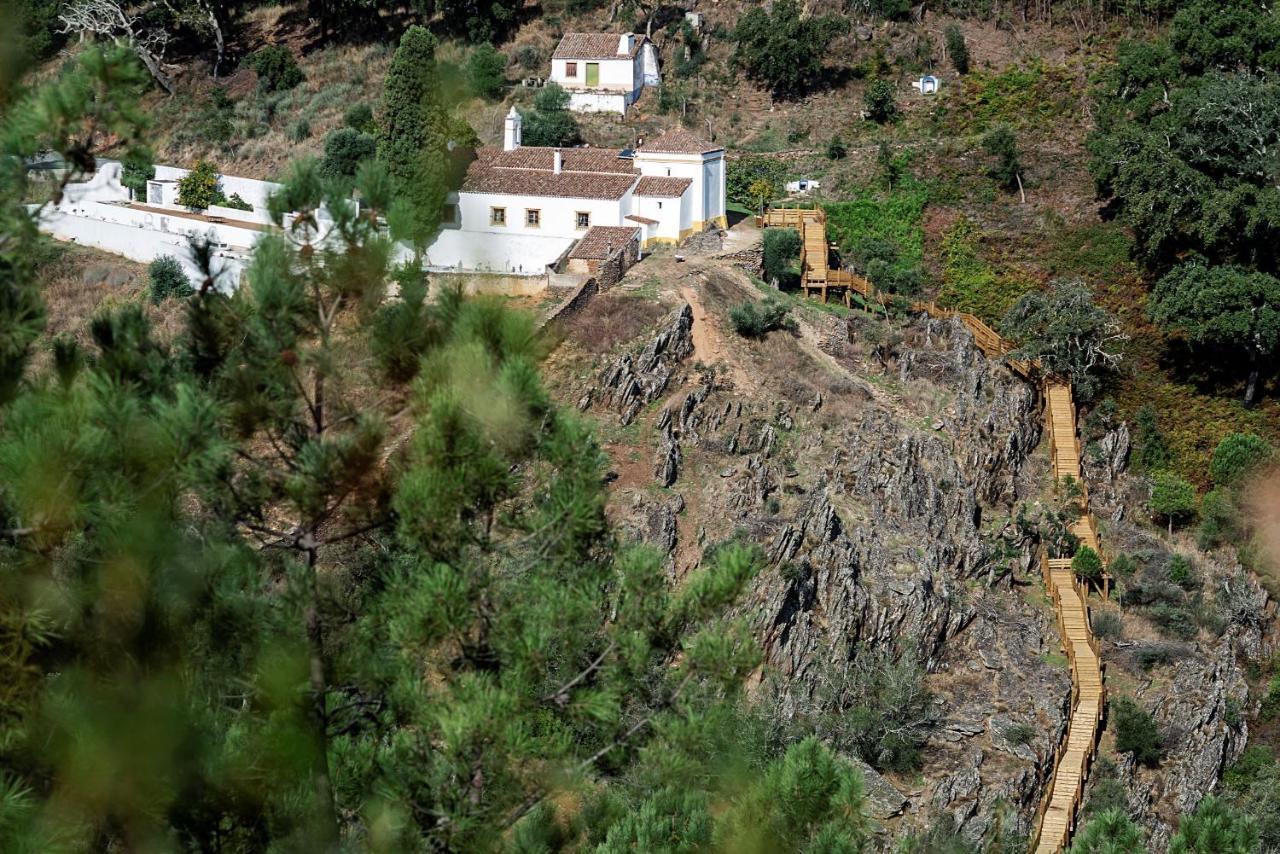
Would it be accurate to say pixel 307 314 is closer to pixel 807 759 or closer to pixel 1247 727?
pixel 807 759

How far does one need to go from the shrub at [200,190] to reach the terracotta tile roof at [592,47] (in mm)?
12854

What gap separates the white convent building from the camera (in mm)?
42688

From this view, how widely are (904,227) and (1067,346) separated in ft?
27.4

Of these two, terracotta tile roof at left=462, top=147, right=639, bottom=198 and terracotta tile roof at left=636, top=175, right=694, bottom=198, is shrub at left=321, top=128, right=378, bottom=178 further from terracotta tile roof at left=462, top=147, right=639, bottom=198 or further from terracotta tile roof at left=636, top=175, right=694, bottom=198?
terracotta tile roof at left=636, top=175, right=694, bottom=198

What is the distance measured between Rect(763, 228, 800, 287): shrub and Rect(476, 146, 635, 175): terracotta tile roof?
4.70 m

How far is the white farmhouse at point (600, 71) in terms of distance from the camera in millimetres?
53844

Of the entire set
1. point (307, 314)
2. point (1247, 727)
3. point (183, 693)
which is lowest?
point (1247, 727)

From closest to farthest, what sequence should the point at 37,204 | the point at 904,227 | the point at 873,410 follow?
the point at 37,204, the point at 873,410, the point at 904,227

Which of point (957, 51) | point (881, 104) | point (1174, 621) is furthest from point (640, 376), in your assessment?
point (957, 51)

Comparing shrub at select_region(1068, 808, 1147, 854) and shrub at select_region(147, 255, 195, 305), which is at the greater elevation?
shrub at select_region(147, 255, 195, 305)

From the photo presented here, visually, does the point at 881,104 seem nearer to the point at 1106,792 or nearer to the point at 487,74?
the point at 487,74

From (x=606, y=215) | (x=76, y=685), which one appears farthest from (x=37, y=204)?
(x=606, y=215)

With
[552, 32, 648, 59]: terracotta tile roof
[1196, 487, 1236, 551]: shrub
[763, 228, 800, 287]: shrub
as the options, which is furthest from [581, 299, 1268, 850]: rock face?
[552, 32, 648, 59]: terracotta tile roof

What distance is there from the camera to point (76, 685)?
1164 centimetres
